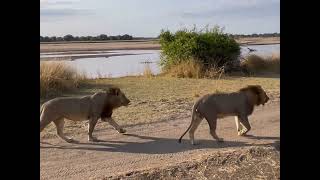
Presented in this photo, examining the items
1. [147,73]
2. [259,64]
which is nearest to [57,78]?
[147,73]

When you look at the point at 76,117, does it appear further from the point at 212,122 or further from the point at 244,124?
the point at 244,124

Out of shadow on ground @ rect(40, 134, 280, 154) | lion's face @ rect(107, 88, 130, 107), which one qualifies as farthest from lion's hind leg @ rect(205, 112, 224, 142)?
lion's face @ rect(107, 88, 130, 107)

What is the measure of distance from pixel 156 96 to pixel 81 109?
20.8ft

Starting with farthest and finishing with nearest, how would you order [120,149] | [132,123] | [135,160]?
1. [132,123]
2. [120,149]
3. [135,160]

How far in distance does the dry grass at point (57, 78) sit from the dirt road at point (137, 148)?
641 centimetres

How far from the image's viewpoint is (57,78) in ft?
56.0

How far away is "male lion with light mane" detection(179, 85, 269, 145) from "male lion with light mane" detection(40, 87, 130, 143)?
1.59m

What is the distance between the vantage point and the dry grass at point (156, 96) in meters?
11.1
